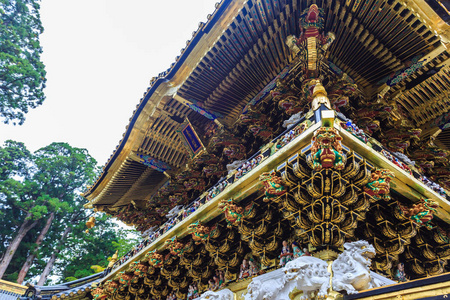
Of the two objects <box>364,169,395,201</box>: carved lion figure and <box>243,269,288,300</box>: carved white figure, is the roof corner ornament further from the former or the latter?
<box>243,269,288,300</box>: carved white figure

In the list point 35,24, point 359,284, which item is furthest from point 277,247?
point 35,24

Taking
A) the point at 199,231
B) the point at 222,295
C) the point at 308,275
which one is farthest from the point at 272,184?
the point at 222,295

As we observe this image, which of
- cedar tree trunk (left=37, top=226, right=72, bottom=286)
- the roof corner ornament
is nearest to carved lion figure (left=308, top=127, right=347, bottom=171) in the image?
the roof corner ornament

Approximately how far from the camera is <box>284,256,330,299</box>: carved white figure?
12.5 feet

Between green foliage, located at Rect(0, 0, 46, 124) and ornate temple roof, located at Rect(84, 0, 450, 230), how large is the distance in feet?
32.6

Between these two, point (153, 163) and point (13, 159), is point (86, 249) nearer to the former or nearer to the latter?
point (13, 159)

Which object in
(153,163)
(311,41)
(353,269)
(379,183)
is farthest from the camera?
(153,163)

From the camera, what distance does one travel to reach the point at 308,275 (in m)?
3.87

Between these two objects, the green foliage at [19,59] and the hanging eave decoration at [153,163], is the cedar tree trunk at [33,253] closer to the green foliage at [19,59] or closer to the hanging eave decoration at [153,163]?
the green foliage at [19,59]

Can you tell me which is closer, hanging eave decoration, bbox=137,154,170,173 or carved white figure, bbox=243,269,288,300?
carved white figure, bbox=243,269,288,300

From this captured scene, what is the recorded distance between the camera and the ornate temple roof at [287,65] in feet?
18.3

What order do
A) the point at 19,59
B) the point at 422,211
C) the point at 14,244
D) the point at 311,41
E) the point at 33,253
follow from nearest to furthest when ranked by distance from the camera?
the point at 422,211 < the point at 311,41 < the point at 19,59 < the point at 14,244 < the point at 33,253

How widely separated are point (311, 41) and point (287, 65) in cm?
121

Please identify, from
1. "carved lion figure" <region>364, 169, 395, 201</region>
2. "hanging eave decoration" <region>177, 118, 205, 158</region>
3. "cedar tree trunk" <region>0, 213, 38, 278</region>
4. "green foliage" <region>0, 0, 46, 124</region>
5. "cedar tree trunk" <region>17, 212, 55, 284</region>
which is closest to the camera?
"carved lion figure" <region>364, 169, 395, 201</region>
